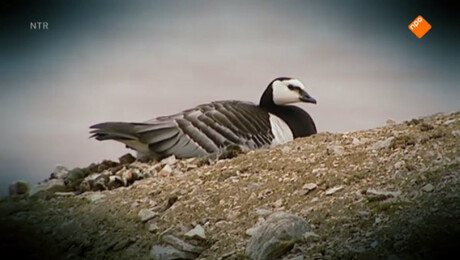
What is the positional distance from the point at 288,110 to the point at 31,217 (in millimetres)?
821

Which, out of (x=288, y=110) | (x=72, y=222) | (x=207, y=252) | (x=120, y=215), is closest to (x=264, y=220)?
(x=207, y=252)

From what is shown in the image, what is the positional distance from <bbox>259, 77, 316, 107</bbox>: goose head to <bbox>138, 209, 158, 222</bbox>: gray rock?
18.2 inches

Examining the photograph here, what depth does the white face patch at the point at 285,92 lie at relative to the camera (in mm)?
1726

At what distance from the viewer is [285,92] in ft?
5.98

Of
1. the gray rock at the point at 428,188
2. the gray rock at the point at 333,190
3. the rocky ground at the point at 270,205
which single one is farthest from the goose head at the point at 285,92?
the gray rock at the point at 428,188

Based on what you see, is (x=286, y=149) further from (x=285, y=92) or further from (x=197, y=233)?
(x=197, y=233)

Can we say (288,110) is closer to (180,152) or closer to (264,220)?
(180,152)

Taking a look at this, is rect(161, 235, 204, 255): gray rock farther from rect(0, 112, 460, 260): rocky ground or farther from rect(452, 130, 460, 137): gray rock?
rect(452, 130, 460, 137): gray rock

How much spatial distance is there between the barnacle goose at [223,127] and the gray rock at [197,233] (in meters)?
0.43

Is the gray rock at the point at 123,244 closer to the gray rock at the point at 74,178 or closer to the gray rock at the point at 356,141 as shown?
the gray rock at the point at 74,178

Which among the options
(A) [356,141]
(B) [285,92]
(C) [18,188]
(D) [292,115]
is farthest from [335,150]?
(C) [18,188]

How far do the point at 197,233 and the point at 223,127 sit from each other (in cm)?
60

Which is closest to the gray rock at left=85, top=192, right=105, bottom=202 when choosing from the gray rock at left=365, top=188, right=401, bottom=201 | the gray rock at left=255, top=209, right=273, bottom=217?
Result: the gray rock at left=255, top=209, right=273, bottom=217

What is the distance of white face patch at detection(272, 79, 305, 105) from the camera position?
173cm
